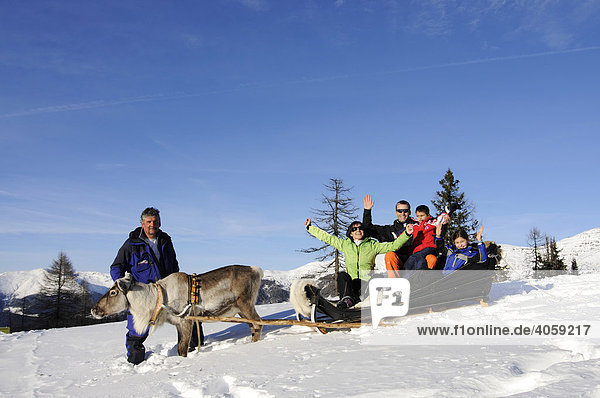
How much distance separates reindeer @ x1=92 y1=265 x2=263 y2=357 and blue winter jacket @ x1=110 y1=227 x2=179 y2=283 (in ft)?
1.09

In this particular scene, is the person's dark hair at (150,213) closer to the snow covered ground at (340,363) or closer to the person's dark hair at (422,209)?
the snow covered ground at (340,363)

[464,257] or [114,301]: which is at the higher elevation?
[464,257]

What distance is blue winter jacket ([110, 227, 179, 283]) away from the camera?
6.53 m

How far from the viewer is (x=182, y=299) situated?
644 cm

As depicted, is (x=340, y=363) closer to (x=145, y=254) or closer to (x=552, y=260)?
(x=145, y=254)

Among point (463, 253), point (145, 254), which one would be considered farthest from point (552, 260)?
point (145, 254)

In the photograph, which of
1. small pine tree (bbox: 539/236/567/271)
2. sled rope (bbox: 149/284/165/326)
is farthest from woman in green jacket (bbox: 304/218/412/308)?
small pine tree (bbox: 539/236/567/271)

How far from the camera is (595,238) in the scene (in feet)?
272

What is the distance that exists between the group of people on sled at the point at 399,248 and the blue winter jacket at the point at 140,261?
7.90 feet

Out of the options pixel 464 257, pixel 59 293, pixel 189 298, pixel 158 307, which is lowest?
pixel 59 293

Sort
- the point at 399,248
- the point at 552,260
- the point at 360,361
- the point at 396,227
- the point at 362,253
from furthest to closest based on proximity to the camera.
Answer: the point at 552,260 < the point at 396,227 < the point at 399,248 < the point at 362,253 < the point at 360,361

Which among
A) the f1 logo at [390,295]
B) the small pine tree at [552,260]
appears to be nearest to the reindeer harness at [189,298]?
the f1 logo at [390,295]

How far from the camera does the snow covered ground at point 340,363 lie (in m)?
3.40

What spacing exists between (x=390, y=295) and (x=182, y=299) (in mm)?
3167
